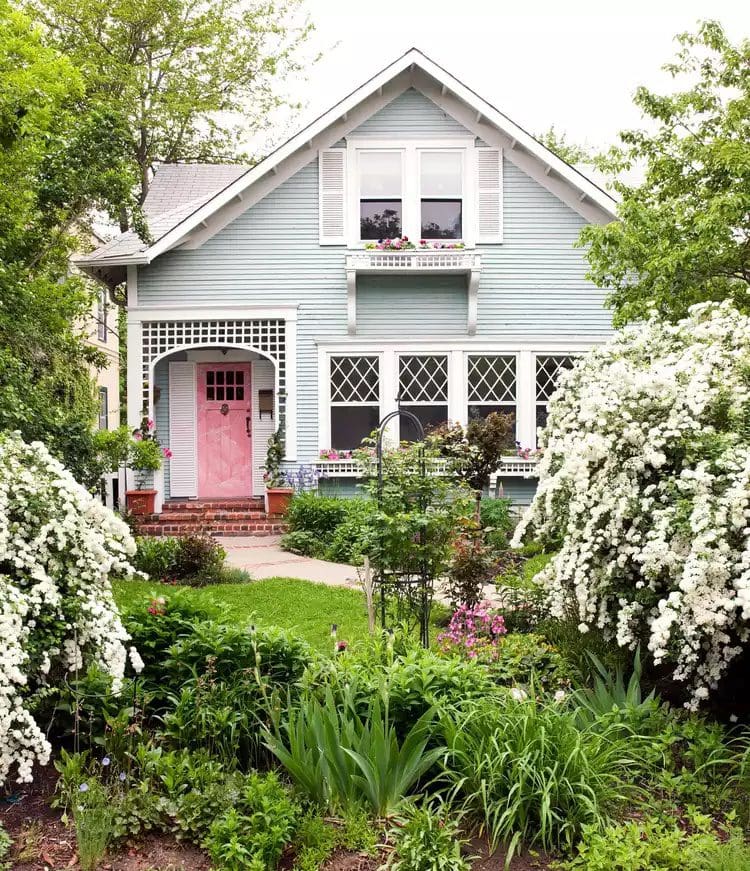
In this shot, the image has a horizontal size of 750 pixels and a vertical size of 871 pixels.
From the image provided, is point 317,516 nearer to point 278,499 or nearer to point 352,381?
point 278,499

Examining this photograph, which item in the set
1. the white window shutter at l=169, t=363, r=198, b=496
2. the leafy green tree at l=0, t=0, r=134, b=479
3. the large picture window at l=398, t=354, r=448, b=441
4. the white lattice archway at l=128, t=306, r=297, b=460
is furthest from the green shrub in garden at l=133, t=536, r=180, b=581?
the large picture window at l=398, t=354, r=448, b=441

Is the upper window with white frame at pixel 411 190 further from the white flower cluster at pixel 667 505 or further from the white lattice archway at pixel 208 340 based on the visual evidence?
the white flower cluster at pixel 667 505

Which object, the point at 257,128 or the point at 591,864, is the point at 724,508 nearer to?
the point at 591,864

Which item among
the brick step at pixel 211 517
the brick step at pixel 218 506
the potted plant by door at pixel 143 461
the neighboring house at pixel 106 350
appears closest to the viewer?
the potted plant by door at pixel 143 461

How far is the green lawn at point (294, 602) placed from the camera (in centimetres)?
686

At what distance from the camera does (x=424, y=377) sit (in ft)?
44.4

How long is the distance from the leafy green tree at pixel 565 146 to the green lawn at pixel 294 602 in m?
22.2

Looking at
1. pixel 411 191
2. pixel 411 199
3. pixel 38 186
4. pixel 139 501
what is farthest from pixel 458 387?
pixel 38 186

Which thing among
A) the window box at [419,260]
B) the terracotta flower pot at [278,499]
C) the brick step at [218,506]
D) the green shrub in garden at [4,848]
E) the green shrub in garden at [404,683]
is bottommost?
the green shrub in garden at [4,848]

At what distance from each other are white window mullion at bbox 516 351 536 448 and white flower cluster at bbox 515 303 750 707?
315 inches

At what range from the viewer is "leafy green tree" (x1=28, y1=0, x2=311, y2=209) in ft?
63.5

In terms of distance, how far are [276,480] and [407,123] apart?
20.6 feet

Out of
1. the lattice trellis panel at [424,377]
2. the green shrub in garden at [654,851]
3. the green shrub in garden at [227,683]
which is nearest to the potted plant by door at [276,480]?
the lattice trellis panel at [424,377]

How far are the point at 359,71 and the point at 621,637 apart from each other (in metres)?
11.3
